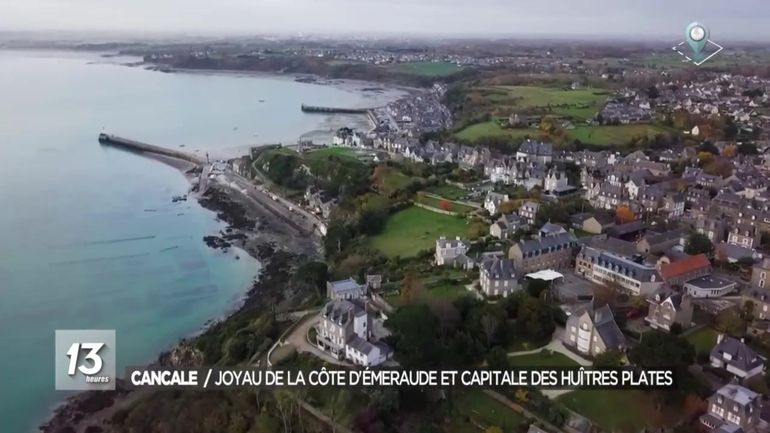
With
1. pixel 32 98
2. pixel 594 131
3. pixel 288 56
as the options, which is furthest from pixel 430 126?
pixel 288 56

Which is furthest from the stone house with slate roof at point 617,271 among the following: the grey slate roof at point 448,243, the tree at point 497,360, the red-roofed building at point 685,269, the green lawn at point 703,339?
the tree at point 497,360

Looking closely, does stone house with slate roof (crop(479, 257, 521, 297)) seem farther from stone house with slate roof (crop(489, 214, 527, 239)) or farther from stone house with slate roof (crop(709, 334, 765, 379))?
stone house with slate roof (crop(709, 334, 765, 379))

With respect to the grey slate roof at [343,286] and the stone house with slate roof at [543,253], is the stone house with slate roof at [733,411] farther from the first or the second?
the grey slate roof at [343,286]

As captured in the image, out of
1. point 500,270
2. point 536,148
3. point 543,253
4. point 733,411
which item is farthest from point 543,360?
point 536,148

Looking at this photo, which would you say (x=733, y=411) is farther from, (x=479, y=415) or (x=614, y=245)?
(x=614, y=245)

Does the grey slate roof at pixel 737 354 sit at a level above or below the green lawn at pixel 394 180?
above

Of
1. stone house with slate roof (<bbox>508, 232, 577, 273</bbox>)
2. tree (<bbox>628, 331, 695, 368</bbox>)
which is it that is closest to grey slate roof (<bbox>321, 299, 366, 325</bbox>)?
stone house with slate roof (<bbox>508, 232, 577, 273</bbox>)

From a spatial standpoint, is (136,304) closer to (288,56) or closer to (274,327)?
(274,327)
